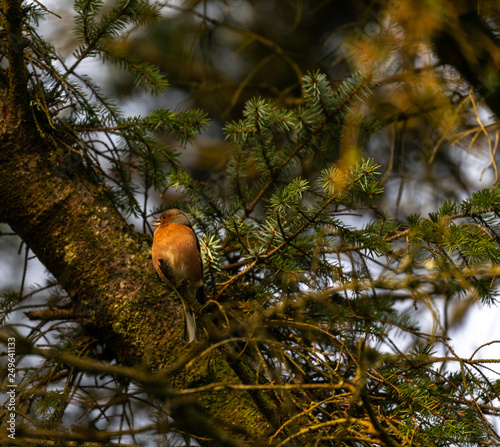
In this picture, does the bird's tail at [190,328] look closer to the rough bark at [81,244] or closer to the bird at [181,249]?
the rough bark at [81,244]

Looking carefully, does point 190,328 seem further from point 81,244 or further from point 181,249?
point 81,244

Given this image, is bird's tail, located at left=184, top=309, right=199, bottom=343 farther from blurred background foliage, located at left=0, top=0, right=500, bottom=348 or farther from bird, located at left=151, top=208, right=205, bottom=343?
blurred background foliage, located at left=0, top=0, right=500, bottom=348

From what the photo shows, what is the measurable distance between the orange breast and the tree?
0.31 ft

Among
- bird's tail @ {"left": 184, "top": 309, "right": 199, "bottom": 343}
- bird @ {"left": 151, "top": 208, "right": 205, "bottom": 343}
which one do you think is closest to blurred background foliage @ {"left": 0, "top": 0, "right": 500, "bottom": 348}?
bird @ {"left": 151, "top": 208, "right": 205, "bottom": 343}

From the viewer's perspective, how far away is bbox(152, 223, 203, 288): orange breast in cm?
284

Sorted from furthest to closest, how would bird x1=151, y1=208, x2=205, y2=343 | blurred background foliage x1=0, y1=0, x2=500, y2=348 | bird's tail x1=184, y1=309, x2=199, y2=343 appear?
blurred background foliage x1=0, y1=0, x2=500, y2=348
bird x1=151, y1=208, x2=205, y2=343
bird's tail x1=184, y1=309, x2=199, y2=343

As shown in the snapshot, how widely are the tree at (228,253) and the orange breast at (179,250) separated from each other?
96 mm

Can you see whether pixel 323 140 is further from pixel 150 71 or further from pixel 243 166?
pixel 150 71

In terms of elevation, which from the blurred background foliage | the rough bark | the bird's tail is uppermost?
the blurred background foliage

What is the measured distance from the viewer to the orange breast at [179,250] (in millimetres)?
2840

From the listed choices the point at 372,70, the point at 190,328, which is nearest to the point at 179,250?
the point at 190,328

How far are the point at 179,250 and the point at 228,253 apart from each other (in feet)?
0.98

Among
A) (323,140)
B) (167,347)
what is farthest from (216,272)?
(323,140)

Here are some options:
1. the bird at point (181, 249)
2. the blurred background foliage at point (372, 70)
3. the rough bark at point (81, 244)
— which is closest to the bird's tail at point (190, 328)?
the rough bark at point (81, 244)
